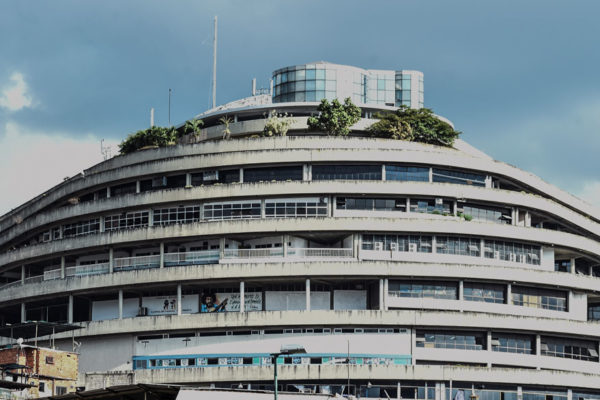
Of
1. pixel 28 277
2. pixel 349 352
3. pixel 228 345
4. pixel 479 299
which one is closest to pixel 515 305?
pixel 479 299

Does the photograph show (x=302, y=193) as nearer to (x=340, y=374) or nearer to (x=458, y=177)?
(x=458, y=177)

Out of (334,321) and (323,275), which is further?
(323,275)

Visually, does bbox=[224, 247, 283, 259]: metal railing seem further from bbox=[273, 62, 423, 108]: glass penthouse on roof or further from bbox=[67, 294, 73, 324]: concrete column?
bbox=[273, 62, 423, 108]: glass penthouse on roof

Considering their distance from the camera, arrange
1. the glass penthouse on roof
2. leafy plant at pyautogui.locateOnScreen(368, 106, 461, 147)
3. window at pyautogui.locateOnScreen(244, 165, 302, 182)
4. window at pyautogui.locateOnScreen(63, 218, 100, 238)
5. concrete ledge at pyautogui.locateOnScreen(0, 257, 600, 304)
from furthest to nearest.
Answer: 1. the glass penthouse on roof
2. window at pyautogui.locateOnScreen(63, 218, 100, 238)
3. leafy plant at pyautogui.locateOnScreen(368, 106, 461, 147)
4. window at pyautogui.locateOnScreen(244, 165, 302, 182)
5. concrete ledge at pyautogui.locateOnScreen(0, 257, 600, 304)

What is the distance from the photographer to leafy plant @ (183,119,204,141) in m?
103

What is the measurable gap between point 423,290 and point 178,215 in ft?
65.8

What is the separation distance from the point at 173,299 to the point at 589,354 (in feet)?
107

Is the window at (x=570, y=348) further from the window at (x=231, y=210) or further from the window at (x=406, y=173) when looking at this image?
the window at (x=231, y=210)

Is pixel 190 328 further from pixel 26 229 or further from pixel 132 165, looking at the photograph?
pixel 26 229

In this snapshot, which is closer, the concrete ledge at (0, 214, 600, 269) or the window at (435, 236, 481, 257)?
the concrete ledge at (0, 214, 600, 269)

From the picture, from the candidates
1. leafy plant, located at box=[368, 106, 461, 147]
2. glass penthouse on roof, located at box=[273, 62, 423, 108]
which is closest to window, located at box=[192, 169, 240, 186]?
leafy plant, located at box=[368, 106, 461, 147]

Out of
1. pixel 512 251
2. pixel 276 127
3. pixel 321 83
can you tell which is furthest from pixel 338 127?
pixel 321 83

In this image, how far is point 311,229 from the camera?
90125 millimetres

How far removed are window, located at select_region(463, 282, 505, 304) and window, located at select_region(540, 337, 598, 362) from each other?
15.6 ft
